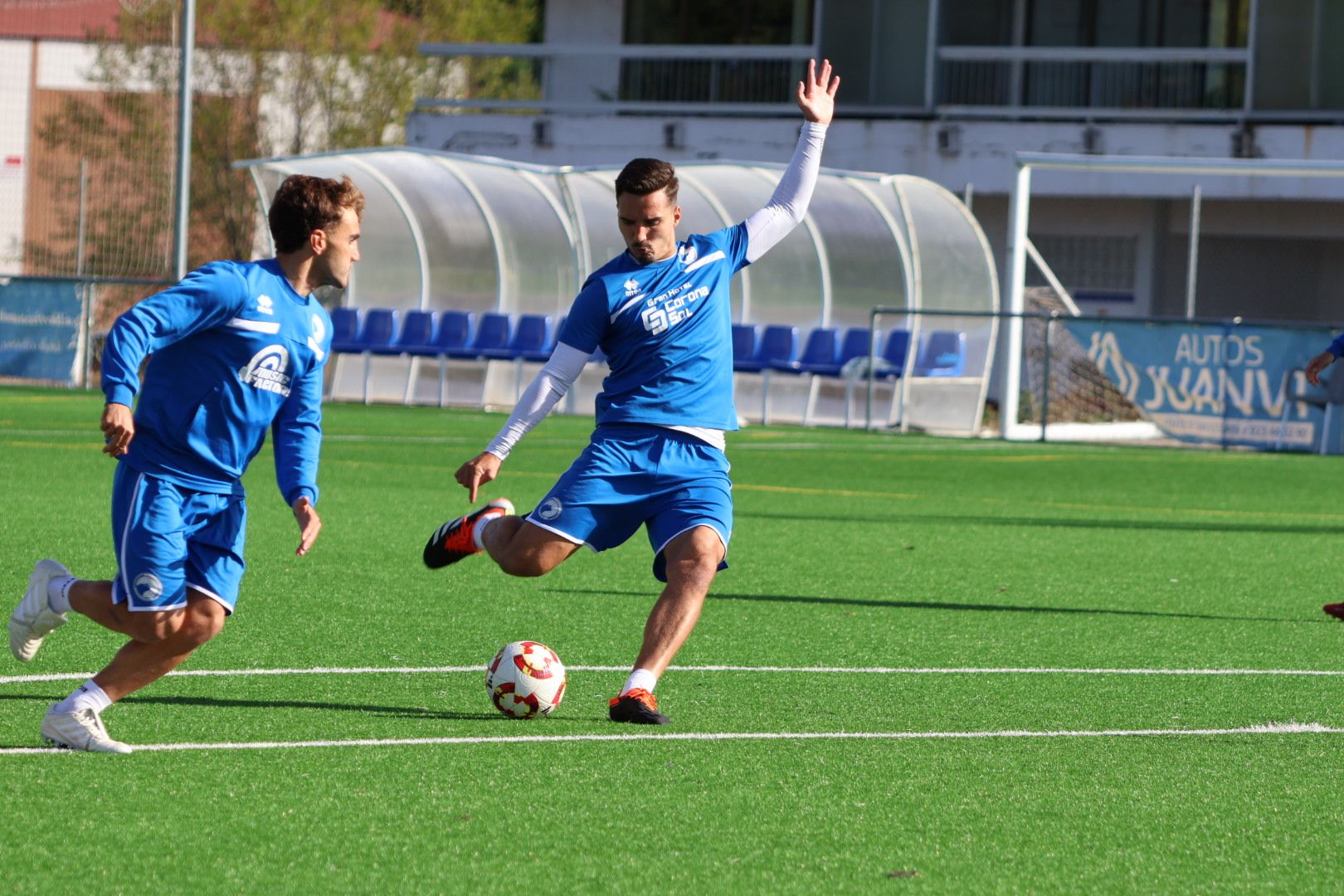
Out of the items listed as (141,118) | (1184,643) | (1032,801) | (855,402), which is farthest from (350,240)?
(141,118)

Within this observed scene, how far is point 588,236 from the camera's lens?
29484 mm

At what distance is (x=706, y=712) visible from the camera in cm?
679

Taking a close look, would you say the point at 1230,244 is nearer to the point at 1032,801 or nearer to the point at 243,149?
the point at 243,149

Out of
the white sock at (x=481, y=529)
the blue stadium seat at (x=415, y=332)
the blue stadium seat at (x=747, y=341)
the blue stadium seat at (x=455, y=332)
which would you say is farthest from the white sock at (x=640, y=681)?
the blue stadium seat at (x=415, y=332)

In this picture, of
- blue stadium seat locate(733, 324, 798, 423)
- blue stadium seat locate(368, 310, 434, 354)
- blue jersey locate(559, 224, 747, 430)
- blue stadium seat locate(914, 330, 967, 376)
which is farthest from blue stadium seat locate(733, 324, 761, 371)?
blue jersey locate(559, 224, 747, 430)

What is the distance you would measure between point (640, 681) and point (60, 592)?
1754 millimetres

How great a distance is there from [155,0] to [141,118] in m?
2.33

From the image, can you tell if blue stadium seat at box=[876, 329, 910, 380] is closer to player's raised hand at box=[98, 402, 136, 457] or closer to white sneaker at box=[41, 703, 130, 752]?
white sneaker at box=[41, 703, 130, 752]

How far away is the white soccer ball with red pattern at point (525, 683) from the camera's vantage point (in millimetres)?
6570

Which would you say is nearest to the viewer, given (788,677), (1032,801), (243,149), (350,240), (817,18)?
(1032,801)

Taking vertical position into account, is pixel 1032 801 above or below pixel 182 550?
below

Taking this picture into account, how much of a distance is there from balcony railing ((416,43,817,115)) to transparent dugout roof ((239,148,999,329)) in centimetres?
480

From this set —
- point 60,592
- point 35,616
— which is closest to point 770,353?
point 35,616

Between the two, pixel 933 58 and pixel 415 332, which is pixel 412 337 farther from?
pixel 933 58
